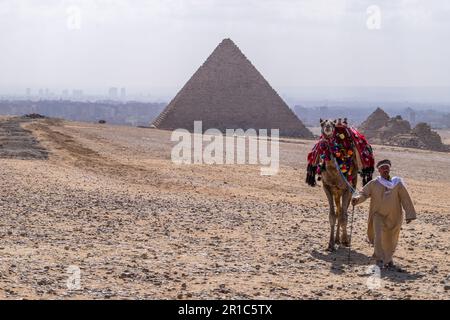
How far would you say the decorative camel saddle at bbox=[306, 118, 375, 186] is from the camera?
Result: 9438mm

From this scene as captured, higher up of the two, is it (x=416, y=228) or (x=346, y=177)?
(x=346, y=177)

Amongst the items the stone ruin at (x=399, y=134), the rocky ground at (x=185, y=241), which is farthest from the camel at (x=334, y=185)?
the stone ruin at (x=399, y=134)

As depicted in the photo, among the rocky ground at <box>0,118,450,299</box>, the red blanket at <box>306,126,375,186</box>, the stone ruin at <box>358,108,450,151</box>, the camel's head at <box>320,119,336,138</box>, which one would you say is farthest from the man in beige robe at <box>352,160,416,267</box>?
the stone ruin at <box>358,108,450,151</box>

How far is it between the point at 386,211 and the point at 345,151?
45.8 inches

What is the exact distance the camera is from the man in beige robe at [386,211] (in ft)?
27.9

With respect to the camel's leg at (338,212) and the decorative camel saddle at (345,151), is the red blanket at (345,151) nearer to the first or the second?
the decorative camel saddle at (345,151)

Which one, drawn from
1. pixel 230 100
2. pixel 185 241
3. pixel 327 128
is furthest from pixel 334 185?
pixel 230 100

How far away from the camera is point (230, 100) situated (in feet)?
174

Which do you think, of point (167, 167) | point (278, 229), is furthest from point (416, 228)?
point (167, 167)

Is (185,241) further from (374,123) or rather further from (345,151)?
(374,123)
